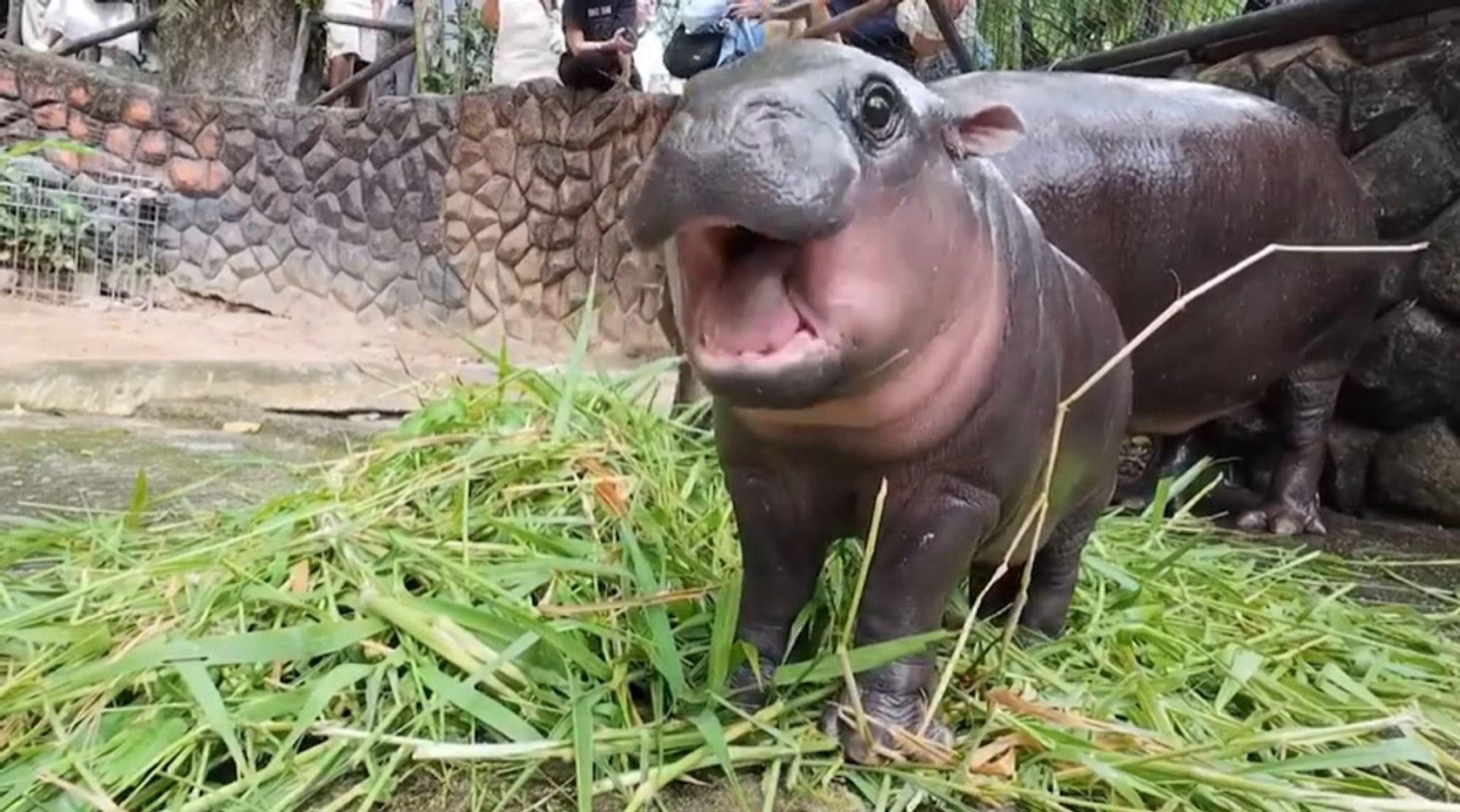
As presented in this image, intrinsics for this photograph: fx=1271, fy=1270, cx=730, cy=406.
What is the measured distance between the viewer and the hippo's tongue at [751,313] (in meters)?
0.89

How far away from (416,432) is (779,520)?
3.00ft

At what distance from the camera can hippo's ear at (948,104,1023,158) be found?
3.46ft

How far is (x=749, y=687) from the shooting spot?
3.73 feet

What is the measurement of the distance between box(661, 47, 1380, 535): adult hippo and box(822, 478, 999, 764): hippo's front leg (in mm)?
788

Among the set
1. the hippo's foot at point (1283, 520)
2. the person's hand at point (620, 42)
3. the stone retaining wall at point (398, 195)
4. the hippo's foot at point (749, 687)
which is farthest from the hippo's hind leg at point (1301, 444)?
the person's hand at point (620, 42)

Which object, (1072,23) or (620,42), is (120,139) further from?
(1072,23)

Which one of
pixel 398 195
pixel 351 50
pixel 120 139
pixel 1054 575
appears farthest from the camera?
pixel 351 50

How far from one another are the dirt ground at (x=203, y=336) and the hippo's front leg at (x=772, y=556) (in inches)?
150

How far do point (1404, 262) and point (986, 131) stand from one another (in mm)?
1819

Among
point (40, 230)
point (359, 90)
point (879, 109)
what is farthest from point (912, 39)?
point (359, 90)

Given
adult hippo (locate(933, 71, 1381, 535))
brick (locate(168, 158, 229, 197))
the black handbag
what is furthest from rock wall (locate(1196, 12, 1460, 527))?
brick (locate(168, 158, 229, 197))

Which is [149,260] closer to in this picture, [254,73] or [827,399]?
[254,73]

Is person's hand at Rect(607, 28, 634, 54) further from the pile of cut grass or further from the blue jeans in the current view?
the pile of cut grass

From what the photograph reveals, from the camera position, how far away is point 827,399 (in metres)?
0.96
